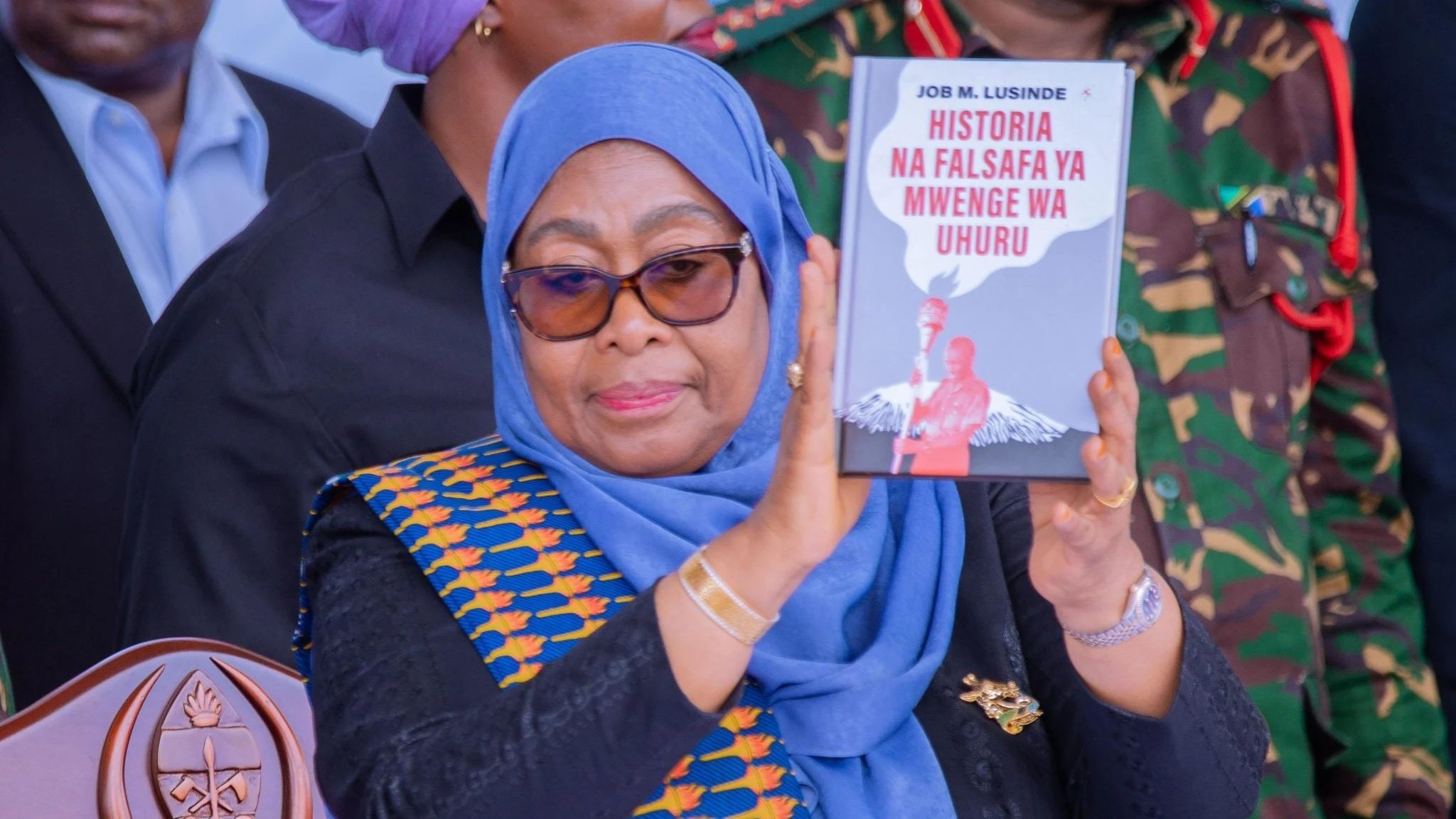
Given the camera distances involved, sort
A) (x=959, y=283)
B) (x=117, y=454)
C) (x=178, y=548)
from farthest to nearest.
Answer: (x=117, y=454)
(x=178, y=548)
(x=959, y=283)

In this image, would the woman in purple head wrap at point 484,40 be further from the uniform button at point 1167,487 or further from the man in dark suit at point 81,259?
the uniform button at point 1167,487

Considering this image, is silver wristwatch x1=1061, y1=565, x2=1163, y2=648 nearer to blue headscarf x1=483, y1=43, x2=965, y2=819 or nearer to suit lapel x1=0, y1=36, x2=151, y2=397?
blue headscarf x1=483, y1=43, x2=965, y2=819

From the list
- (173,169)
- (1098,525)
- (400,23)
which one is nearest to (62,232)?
(173,169)

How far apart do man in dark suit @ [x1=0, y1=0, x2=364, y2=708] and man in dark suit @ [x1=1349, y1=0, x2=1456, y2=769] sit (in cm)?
184

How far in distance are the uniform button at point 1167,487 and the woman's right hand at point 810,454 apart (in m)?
0.93

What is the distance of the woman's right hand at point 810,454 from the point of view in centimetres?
145

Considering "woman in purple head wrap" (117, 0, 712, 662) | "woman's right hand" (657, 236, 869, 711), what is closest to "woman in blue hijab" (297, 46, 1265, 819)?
"woman's right hand" (657, 236, 869, 711)

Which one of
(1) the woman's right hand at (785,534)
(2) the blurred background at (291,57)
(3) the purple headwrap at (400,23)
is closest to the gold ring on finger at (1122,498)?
(1) the woman's right hand at (785,534)

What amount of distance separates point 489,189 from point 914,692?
0.70 metres

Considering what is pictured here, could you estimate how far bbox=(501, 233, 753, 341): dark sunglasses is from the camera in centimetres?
172

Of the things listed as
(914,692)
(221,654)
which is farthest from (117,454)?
(914,692)

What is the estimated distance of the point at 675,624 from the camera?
4.85 ft

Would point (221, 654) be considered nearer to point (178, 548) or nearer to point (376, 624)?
point (376, 624)

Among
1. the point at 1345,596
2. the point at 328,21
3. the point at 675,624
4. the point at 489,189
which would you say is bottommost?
the point at 1345,596
